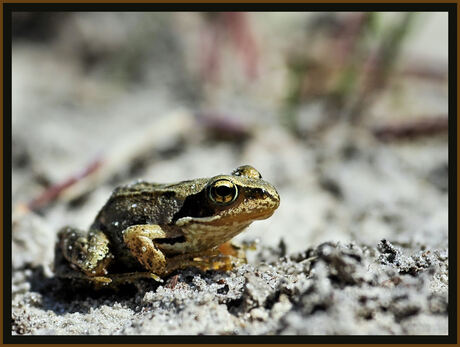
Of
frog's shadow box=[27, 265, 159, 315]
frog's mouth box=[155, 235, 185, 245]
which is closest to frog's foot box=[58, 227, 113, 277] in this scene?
frog's shadow box=[27, 265, 159, 315]

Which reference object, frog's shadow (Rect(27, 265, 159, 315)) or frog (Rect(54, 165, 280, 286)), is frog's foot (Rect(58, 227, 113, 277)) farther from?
frog's shadow (Rect(27, 265, 159, 315))

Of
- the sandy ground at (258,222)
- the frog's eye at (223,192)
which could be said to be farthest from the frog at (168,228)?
the sandy ground at (258,222)

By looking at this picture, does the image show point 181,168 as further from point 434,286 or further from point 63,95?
point 434,286

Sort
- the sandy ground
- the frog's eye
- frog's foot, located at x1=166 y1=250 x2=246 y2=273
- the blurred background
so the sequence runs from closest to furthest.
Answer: the sandy ground
the frog's eye
frog's foot, located at x1=166 y1=250 x2=246 y2=273
the blurred background

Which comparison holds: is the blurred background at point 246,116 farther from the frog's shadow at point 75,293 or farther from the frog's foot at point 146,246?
the frog's foot at point 146,246

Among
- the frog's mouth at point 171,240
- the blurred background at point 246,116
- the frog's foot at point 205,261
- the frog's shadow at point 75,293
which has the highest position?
the blurred background at point 246,116

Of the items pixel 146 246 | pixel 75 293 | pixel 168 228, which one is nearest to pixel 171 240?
pixel 168 228

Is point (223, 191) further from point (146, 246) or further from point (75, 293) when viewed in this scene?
point (75, 293)
